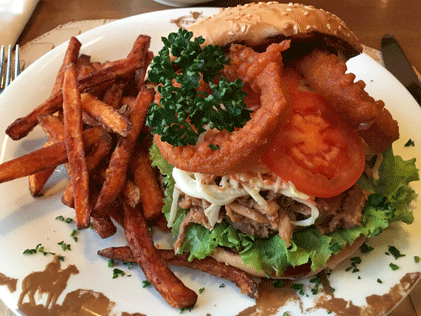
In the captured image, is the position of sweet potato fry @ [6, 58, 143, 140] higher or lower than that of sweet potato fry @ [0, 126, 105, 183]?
higher

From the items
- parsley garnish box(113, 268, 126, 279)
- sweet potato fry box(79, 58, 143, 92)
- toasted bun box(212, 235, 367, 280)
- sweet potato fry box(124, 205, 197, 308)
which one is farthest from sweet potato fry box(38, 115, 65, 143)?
toasted bun box(212, 235, 367, 280)

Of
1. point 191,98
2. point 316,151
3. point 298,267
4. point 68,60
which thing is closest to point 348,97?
point 316,151

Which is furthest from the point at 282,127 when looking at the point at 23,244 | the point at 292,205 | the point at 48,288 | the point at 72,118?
the point at 23,244

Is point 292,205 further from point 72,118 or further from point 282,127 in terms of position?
point 72,118

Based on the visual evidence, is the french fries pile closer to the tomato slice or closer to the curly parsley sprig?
the curly parsley sprig

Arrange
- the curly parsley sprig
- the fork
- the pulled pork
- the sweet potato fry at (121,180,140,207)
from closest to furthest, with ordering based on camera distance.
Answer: the curly parsley sprig, the pulled pork, the sweet potato fry at (121,180,140,207), the fork

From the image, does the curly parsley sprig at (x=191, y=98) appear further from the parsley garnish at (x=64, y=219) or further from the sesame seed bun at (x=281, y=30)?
the parsley garnish at (x=64, y=219)

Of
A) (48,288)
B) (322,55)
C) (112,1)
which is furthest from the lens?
(112,1)
